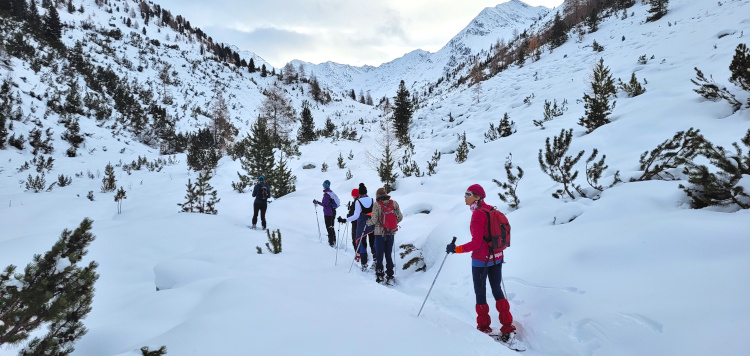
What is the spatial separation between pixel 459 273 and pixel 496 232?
1.99 metres

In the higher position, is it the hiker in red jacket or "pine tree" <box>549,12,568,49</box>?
"pine tree" <box>549,12,568,49</box>

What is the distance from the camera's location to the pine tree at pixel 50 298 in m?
1.91

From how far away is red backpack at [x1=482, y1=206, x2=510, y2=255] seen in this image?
3904 millimetres

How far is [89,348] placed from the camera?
260cm

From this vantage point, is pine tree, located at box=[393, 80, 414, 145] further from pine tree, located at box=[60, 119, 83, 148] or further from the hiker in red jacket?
the hiker in red jacket

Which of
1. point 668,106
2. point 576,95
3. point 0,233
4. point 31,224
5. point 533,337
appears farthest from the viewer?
point 576,95

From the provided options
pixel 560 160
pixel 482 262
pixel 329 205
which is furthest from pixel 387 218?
pixel 560 160

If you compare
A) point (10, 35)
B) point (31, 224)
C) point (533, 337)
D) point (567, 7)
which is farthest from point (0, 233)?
point (567, 7)

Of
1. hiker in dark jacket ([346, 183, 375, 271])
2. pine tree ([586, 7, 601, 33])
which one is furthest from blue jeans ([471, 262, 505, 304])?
pine tree ([586, 7, 601, 33])

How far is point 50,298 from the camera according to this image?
200 centimetres

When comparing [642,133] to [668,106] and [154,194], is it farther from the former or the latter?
[154,194]

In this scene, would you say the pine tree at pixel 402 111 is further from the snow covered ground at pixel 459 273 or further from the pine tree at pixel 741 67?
the pine tree at pixel 741 67

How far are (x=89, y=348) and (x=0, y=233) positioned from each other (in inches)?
304

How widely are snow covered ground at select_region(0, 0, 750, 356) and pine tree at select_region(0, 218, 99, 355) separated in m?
0.56
